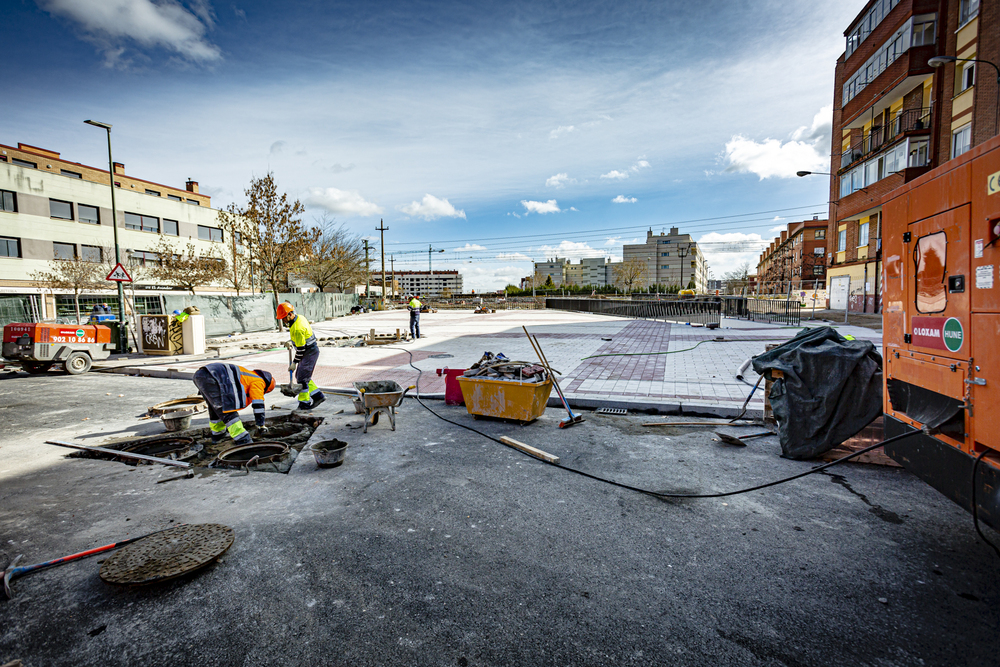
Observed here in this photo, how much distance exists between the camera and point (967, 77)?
2294 centimetres

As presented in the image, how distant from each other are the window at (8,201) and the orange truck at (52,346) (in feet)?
107

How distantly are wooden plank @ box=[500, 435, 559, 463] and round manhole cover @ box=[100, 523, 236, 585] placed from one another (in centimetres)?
301

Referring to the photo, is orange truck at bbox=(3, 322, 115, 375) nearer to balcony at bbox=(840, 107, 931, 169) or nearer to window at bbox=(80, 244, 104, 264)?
window at bbox=(80, 244, 104, 264)

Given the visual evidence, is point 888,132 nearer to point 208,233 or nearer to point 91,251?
point 208,233

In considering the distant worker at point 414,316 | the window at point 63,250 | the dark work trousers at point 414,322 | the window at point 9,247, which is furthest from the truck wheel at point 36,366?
the window at point 63,250

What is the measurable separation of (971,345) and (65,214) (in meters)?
50.9

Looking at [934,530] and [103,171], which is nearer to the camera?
[934,530]

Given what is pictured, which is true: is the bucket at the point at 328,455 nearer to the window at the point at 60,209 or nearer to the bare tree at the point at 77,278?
the bare tree at the point at 77,278

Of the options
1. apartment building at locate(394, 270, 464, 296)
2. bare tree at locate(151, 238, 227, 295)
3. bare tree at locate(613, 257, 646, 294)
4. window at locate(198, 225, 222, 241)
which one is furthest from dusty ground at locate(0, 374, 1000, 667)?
apartment building at locate(394, 270, 464, 296)

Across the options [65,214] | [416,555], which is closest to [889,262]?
[416,555]

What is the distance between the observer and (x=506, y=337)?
1798cm

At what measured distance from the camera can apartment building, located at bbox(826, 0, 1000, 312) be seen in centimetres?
2188

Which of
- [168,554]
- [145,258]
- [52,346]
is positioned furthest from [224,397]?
[145,258]

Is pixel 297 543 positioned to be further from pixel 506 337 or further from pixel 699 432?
pixel 506 337
